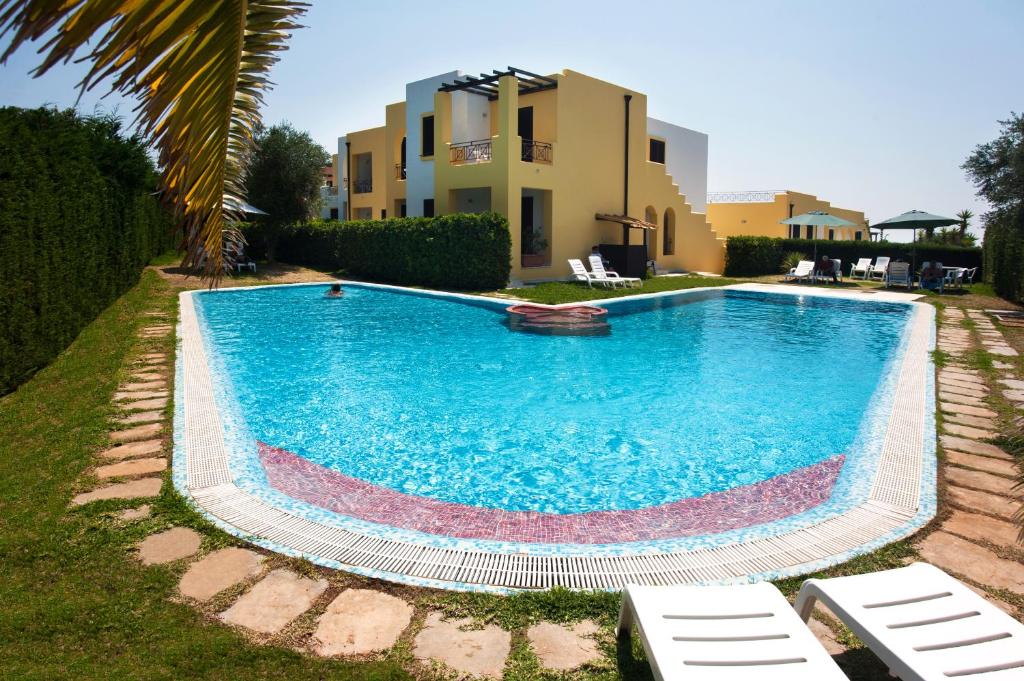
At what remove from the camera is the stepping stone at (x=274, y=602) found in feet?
10.00

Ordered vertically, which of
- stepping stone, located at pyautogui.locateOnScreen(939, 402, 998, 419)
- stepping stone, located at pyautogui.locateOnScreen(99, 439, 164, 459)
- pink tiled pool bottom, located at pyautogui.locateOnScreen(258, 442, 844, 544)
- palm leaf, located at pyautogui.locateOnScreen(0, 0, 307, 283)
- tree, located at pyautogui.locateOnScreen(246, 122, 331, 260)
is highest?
tree, located at pyautogui.locateOnScreen(246, 122, 331, 260)

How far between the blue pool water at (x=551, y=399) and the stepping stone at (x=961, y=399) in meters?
0.87

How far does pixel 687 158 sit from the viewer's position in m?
30.2

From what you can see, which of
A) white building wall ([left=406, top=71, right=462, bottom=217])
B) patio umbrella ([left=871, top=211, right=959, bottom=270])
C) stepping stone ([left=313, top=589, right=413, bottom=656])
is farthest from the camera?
patio umbrella ([left=871, top=211, right=959, bottom=270])

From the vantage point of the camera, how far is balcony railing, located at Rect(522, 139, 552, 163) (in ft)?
68.9

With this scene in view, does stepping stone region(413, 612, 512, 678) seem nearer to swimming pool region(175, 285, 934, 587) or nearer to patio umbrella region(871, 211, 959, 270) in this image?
swimming pool region(175, 285, 934, 587)

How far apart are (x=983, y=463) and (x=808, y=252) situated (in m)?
26.7

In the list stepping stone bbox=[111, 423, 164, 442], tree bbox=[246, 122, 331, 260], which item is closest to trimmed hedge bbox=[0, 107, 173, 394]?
stepping stone bbox=[111, 423, 164, 442]

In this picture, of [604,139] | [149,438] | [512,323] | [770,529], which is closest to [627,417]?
[770,529]

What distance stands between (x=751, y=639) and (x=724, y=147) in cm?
3190

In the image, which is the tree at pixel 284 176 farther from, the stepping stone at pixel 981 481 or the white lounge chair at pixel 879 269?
the stepping stone at pixel 981 481

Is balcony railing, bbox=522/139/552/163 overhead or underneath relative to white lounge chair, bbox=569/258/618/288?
overhead

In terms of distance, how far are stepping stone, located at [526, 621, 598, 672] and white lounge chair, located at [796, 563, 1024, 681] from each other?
961 millimetres

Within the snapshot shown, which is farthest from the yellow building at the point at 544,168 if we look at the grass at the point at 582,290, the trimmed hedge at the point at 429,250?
the grass at the point at 582,290
